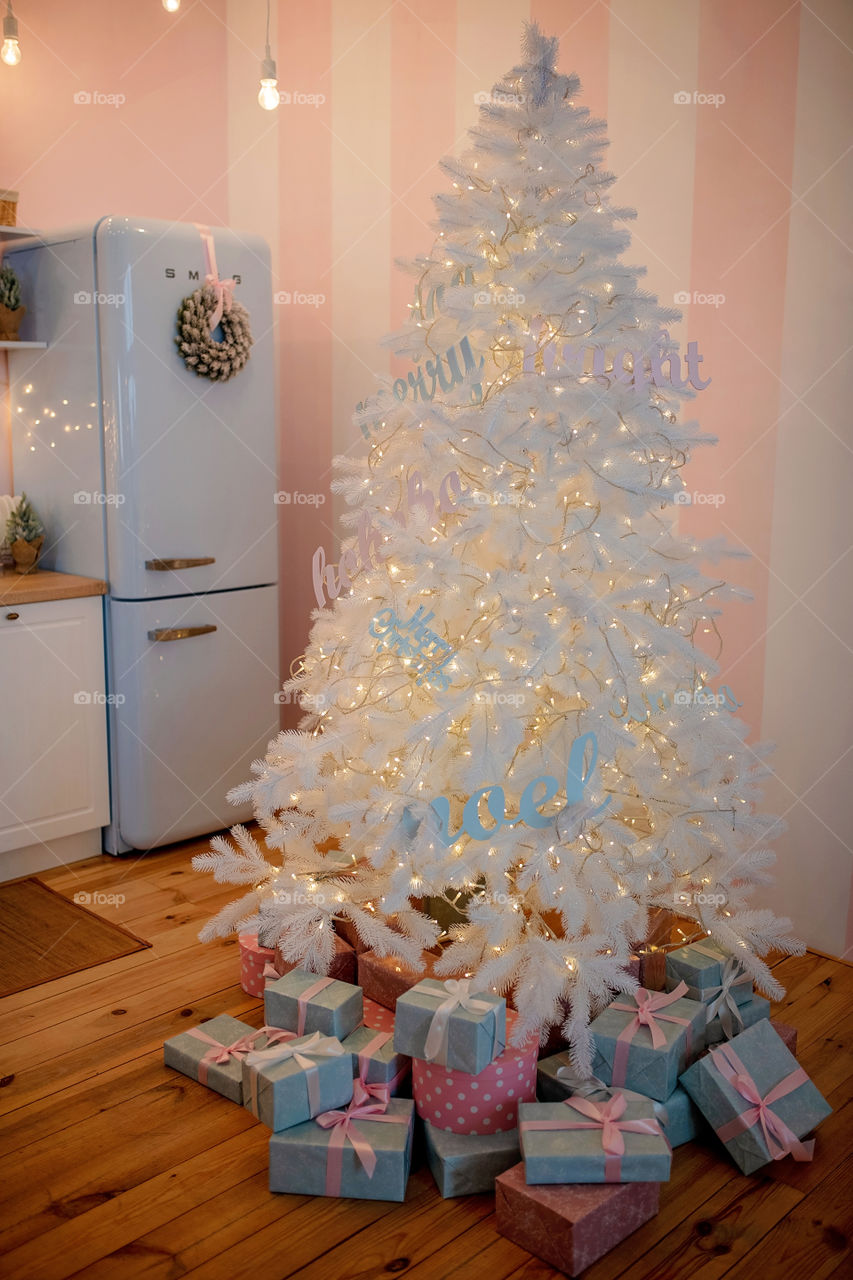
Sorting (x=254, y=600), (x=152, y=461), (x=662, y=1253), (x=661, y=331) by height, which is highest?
(x=661, y=331)

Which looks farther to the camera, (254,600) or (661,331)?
(254,600)

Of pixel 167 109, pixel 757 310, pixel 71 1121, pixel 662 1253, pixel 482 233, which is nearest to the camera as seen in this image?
pixel 662 1253

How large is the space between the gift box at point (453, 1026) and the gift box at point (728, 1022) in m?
0.50

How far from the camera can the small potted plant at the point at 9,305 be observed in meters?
3.14

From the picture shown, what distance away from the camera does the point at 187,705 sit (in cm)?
327

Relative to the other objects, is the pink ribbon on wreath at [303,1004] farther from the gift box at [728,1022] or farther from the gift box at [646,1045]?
the gift box at [728,1022]

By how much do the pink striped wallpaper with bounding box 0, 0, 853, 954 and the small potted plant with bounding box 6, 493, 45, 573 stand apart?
9.9 inches

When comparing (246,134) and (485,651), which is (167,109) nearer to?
(246,134)

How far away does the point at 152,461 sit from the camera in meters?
3.09

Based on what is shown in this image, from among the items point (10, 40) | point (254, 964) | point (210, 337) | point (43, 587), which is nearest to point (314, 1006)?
point (254, 964)

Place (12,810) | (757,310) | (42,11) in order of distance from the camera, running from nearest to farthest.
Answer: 1. (757,310)
2. (12,810)
3. (42,11)

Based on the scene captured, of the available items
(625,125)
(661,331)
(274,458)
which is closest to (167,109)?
(274,458)

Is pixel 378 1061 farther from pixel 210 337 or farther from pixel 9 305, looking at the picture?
pixel 9 305

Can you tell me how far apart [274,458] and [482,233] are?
1.39 meters
